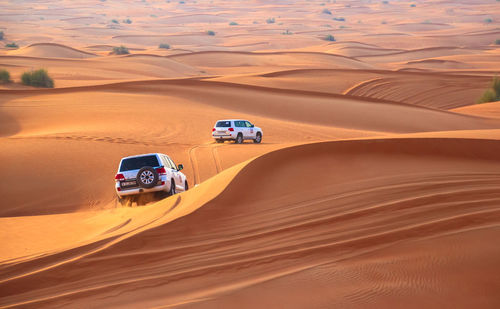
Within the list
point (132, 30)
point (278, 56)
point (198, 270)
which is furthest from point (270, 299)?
point (132, 30)

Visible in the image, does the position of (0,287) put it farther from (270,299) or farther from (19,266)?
(270,299)

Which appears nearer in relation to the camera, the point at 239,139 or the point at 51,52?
the point at 239,139

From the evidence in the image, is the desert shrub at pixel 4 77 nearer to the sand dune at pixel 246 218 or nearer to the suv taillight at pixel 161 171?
the sand dune at pixel 246 218

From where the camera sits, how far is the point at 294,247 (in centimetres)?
778

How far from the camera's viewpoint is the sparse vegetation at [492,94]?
41875 mm

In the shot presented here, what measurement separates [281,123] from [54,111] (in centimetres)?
1126

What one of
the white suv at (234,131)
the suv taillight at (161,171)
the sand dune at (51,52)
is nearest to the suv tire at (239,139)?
the white suv at (234,131)

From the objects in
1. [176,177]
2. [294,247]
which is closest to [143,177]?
[176,177]

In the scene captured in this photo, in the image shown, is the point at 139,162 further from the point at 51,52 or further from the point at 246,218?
the point at 51,52

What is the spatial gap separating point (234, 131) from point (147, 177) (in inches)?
428

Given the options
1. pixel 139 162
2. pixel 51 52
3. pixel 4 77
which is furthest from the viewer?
pixel 51 52

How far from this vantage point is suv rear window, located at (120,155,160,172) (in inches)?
548

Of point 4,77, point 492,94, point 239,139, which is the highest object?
point 4,77

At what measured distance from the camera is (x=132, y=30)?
123062mm
